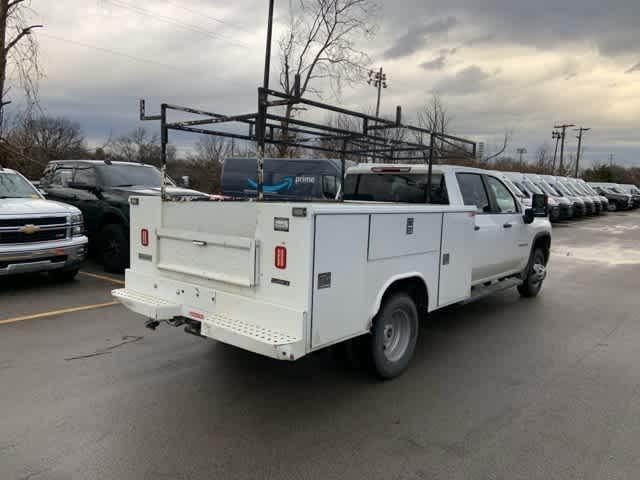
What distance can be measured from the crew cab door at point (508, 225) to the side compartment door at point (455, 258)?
142cm

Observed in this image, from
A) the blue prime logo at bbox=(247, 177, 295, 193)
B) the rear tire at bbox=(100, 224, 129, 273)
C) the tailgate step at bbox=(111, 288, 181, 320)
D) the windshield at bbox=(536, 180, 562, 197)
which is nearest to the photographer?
the tailgate step at bbox=(111, 288, 181, 320)

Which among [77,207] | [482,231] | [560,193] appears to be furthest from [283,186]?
[560,193]

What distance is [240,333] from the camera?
362cm

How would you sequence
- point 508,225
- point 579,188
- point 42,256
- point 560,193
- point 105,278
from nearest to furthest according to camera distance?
point 508,225
point 42,256
point 105,278
point 560,193
point 579,188

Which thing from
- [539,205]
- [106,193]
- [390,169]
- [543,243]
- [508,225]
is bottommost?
[543,243]

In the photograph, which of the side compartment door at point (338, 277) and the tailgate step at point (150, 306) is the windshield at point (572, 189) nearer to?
the side compartment door at point (338, 277)

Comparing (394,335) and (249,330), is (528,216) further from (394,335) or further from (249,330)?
(249,330)

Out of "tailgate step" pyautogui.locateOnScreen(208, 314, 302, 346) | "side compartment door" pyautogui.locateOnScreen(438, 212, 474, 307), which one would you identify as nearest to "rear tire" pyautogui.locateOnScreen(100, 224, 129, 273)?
"tailgate step" pyautogui.locateOnScreen(208, 314, 302, 346)

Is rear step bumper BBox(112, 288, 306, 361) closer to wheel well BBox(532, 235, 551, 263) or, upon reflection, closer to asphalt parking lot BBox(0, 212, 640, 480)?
asphalt parking lot BBox(0, 212, 640, 480)

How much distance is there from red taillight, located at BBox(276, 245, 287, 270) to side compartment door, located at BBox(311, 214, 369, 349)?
0.23 metres

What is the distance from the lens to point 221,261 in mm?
4059

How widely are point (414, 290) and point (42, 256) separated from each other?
19.2 ft

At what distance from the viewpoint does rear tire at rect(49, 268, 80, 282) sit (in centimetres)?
848

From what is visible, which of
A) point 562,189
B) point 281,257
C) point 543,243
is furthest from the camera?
point 562,189
